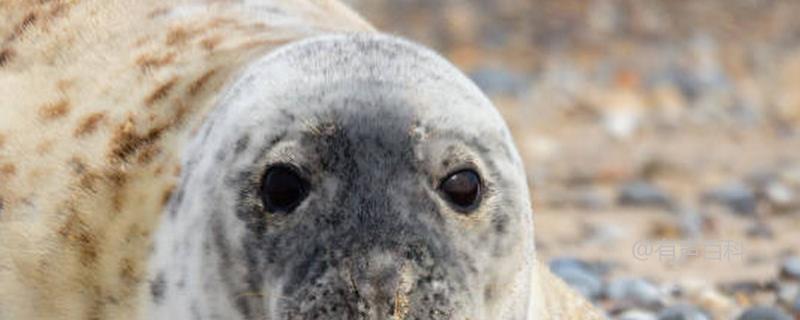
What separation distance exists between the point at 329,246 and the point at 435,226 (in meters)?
0.18

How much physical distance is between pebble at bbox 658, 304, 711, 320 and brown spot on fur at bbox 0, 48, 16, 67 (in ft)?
6.44

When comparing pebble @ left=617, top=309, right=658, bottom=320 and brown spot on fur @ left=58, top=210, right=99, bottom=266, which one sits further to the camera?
pebble @ left=617, top=309, right=658, bottom=320

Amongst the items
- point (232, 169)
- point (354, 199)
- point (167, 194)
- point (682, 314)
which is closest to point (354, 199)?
point (354, 199)

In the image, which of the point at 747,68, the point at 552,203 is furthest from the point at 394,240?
the point at 747,68

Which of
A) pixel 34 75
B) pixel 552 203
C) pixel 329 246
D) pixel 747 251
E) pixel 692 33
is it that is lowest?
pixel 329 246

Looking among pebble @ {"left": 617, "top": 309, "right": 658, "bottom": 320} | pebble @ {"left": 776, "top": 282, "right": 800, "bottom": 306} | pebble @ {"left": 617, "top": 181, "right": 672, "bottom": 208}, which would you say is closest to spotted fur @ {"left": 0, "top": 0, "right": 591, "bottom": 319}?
pebble @ {"left": 617, "top": 309, "right": 658, "bottom": 320}

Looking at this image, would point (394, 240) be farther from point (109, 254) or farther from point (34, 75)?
point (34, 75)

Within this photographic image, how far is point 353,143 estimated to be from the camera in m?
3.09

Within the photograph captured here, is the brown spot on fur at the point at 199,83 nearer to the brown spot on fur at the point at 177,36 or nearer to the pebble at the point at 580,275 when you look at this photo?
the brown spot on fur at the point at 177,36

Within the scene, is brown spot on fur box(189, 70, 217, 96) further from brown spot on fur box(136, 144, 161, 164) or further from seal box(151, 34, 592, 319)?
seal box(151, 34, 592, 319)

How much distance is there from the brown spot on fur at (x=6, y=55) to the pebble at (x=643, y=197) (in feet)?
14.0

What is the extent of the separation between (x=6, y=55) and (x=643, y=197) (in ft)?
14.3

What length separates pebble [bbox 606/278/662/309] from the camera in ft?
18.3

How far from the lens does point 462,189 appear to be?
316cm
